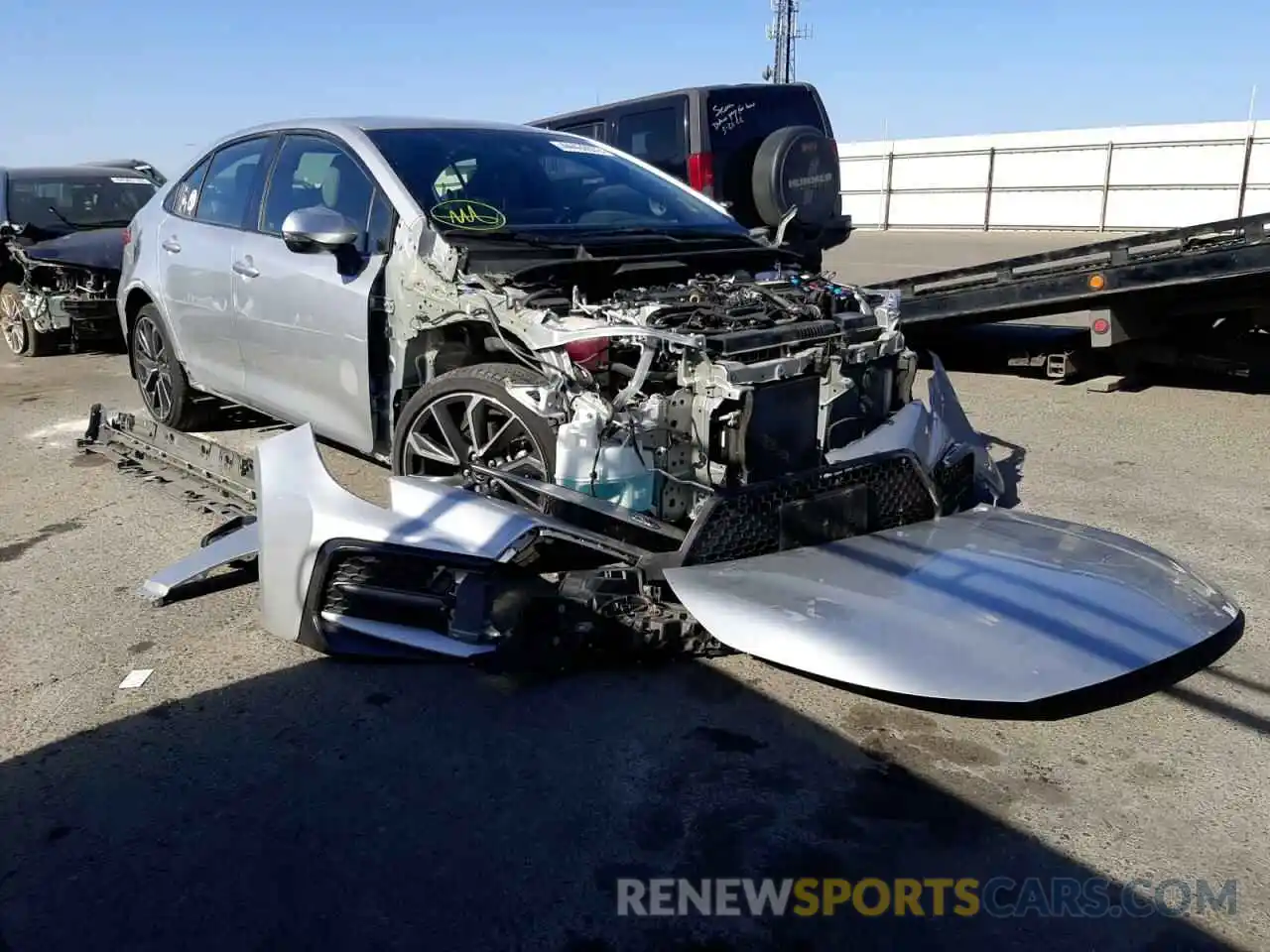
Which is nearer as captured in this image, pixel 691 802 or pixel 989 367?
pixel 691 802

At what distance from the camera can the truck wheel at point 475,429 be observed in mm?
3572

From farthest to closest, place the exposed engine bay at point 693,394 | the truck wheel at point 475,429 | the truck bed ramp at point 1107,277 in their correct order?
1. the truck bed ramp at point 1107,277
2. the truck wheel at point 475,429
3. the exposed engine bay at point 693,394

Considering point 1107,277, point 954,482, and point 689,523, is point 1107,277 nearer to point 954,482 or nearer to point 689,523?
point 954,482

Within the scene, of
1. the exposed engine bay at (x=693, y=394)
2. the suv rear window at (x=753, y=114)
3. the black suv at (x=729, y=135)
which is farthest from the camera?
the suv rear window at (x=753, y=114)

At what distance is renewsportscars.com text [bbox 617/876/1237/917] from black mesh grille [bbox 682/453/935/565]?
1.02m

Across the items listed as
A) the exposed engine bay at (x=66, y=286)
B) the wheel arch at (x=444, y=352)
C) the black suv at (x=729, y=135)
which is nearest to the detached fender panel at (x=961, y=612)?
the wheel arch at (x=444, y=352)

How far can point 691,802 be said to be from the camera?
271 centimetres

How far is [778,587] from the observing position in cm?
304

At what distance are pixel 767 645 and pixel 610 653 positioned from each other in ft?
2.18

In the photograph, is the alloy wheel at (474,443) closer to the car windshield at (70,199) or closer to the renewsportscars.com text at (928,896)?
the renewsportscars.com text at (928,896)

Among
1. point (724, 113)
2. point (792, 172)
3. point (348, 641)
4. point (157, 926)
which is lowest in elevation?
point (157, 926)

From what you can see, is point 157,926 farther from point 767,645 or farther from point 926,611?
point 926,611

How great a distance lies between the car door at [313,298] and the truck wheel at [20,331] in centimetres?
629

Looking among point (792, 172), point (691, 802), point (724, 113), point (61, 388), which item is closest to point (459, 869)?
point (691, 802)
